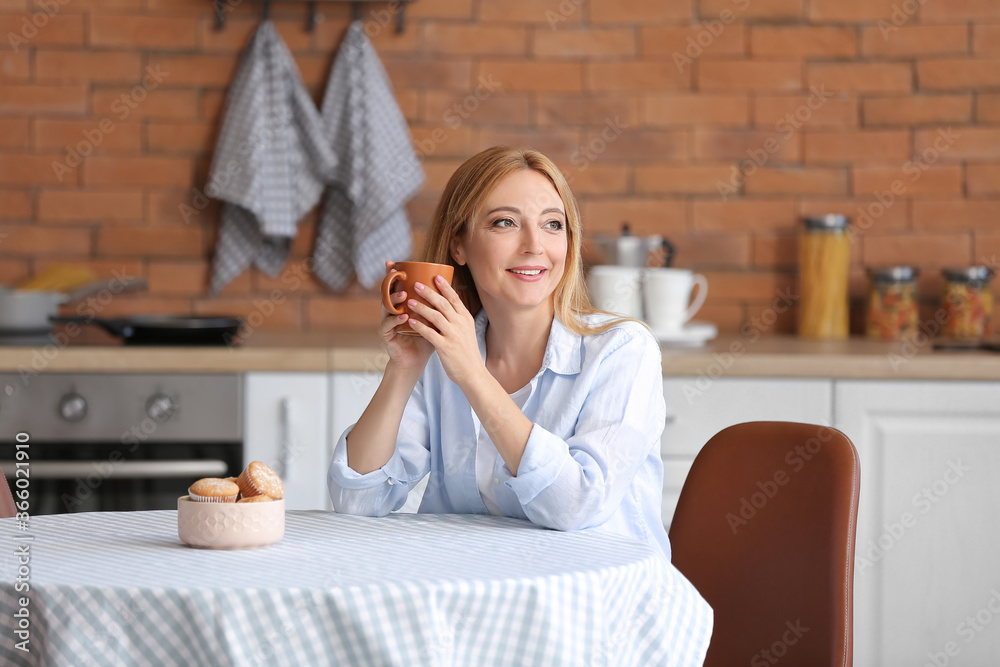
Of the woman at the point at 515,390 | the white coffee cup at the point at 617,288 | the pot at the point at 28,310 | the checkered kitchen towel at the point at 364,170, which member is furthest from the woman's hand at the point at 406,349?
the checkered kitchen towel at the point at 364,170

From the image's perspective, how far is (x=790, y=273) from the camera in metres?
2.92

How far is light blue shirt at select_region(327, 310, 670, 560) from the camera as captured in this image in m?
1.31

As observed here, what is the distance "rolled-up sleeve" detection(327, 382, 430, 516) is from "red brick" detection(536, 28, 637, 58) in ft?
5.17

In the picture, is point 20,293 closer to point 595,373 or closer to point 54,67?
point 54,67

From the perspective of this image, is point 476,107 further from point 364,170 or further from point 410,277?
point 410,277

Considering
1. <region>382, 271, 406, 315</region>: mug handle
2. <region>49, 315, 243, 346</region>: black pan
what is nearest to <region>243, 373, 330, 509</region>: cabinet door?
<region>49, 315, 243, 346</region>: black pan

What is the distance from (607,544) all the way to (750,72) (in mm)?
2023

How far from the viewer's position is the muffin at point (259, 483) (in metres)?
1.18

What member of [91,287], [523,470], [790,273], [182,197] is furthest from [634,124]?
[523,470]

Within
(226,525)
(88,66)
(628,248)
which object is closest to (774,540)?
(226,525)

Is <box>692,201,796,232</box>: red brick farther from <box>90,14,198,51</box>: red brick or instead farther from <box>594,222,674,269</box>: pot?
<box>90,14,198,51</box>: red brick

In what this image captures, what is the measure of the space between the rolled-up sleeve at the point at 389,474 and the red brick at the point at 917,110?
1868 millimetres

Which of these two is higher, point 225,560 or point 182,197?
point 182,197

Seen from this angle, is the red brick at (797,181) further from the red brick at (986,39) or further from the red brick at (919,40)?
the red brick at (986,39)
